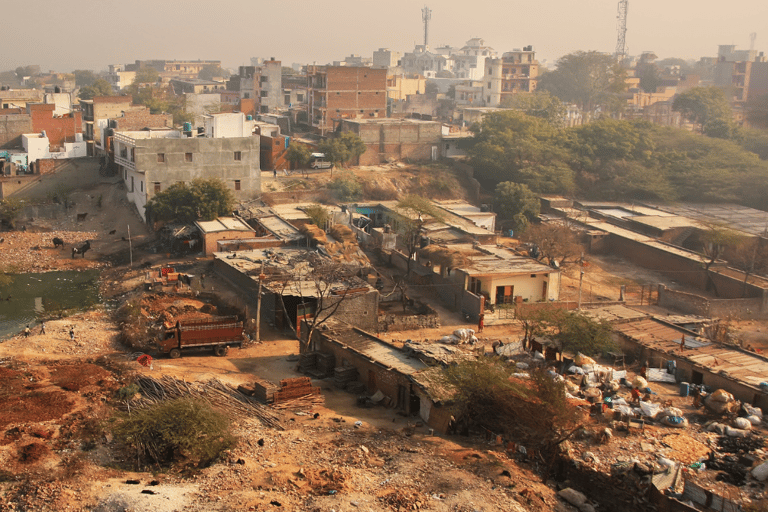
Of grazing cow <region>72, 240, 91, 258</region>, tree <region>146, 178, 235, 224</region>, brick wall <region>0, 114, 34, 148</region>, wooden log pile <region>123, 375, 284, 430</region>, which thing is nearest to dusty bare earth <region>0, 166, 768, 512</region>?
wooden log pile <region>123, 375, 284, 430</region>

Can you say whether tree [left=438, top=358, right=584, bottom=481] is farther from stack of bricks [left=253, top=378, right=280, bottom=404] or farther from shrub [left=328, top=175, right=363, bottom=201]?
shrub [left=328, top=175, right=363, bottom=201]

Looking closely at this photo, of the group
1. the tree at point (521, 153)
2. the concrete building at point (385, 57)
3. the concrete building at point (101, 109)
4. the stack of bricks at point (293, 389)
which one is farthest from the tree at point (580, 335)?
the concrete building at point (385, 57)

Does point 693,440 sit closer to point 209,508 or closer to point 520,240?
point 209,508

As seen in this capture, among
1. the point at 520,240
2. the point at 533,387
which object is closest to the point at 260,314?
the point at 533,387

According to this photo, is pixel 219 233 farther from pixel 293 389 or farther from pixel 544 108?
pixel 544 108

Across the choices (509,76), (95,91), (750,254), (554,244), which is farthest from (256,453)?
(95,91)

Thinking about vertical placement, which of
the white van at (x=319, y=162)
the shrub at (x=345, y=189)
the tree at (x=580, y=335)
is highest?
the white van at (x=319, y=162)

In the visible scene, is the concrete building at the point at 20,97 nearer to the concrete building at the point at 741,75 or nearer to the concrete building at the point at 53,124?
the concrete building at the point at 53,124
